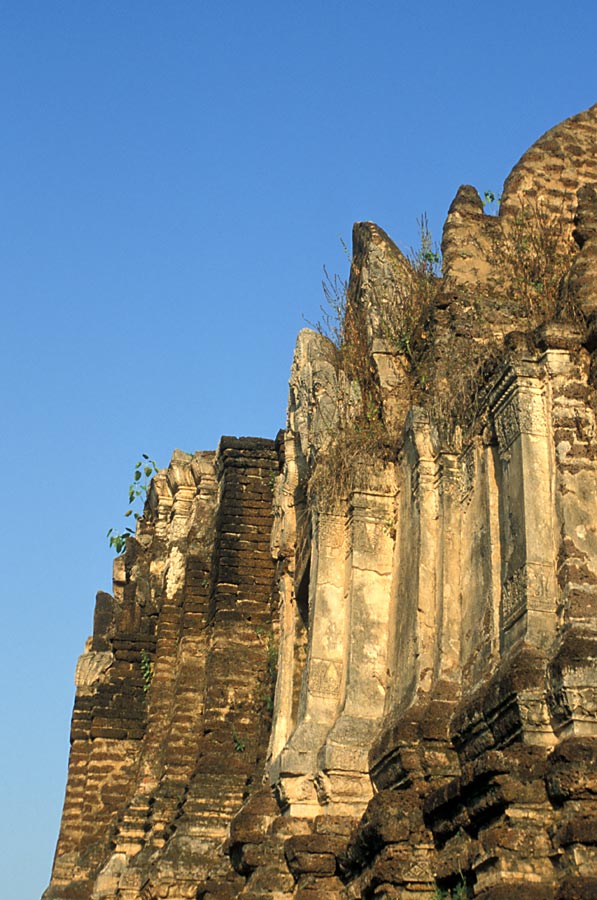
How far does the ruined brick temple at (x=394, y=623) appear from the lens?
22.9 ft

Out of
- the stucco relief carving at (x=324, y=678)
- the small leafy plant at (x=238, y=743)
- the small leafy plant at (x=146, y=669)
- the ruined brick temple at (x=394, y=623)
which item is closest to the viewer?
the ruined brick temple at (x=394, y=623)

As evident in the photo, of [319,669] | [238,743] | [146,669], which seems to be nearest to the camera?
[319,669]

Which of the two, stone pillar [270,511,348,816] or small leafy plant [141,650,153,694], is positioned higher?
small leafy plant [141,650,153,694]

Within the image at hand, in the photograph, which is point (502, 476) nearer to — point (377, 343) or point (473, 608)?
point (473, 608)

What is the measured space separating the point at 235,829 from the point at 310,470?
3.58 metres

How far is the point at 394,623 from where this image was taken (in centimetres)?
1013

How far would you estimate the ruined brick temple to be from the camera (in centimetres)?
697

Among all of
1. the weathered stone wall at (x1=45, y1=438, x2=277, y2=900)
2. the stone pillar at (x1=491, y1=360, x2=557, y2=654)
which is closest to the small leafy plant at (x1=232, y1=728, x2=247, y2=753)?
the weathered stone wall at (x1=45, y1=438, x2=277, y2=900)

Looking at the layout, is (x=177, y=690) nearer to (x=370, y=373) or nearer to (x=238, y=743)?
(x=238, y=743)

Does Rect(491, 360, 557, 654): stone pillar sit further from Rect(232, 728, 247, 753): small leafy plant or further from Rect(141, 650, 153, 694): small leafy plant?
Rect(141, 650, 153, 694): small leafy plant

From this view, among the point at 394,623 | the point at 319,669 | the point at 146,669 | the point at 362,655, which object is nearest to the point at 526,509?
the point at 394,623

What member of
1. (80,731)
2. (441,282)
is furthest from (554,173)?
(80,731)

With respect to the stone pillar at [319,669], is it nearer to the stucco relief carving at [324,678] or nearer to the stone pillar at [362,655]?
the stucco relief carving at [324,678]

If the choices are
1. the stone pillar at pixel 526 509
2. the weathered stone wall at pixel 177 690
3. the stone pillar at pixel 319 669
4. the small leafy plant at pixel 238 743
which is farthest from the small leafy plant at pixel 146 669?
the stone pillar at pixel 526 509
